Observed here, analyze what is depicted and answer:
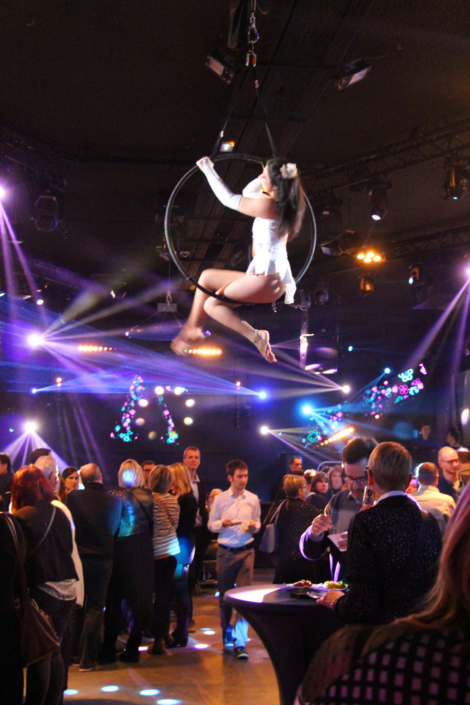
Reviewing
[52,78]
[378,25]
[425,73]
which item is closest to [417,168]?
[425,73]

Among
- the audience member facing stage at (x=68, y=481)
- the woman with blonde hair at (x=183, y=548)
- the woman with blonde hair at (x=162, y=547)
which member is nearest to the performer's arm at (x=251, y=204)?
the woman with blonde hair at (x=162, y=547)

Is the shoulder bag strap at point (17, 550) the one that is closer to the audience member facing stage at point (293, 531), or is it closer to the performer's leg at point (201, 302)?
the performer's leg at point (201, 302)

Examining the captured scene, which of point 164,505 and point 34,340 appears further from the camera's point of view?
point 34,340

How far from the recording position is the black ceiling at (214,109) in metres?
4.82

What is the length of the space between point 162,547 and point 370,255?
5237 mm

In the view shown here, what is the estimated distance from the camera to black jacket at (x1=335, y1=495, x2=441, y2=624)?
6.98 ft

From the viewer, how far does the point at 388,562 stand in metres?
2.16

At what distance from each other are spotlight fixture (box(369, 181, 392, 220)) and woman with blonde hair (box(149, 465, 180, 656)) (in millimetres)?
3628

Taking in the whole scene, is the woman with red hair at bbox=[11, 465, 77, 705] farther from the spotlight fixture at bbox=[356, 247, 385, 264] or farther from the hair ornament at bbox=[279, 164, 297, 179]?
the spotlight fixture at bbox=[356, 247, 385, 264]

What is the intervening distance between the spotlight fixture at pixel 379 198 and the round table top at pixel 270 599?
4532 millimetres

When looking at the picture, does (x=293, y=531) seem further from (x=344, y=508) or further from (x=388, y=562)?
(x=388, y=562)

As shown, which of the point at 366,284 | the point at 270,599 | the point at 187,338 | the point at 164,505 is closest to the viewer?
the point at 270,599

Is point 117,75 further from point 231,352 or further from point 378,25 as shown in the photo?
point 231,352

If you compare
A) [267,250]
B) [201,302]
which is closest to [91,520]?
[201,302]
